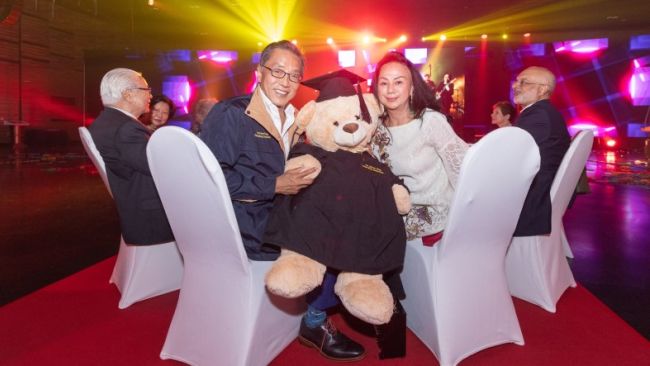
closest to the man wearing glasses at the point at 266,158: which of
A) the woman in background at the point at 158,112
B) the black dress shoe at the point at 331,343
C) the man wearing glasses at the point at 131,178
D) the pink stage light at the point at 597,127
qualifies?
the black dress shoe at the point at 331,343

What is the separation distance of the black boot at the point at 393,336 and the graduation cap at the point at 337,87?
2.85 ft

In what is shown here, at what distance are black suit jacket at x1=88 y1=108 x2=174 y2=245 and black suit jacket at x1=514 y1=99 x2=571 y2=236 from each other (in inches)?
83.8

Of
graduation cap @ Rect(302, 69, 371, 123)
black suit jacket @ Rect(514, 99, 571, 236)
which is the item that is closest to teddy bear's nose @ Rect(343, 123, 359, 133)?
graduation cap @ Rect(302, 69, 371, 123)

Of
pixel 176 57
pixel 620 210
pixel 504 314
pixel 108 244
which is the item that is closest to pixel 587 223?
pixel 620 210

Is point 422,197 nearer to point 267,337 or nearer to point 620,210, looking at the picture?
point 267,337

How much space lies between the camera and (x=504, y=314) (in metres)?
2.08

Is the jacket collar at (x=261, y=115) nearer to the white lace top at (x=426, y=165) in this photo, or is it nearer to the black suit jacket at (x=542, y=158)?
the white lace top at (x=426, y=165)

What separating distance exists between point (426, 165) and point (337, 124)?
0.50 meters

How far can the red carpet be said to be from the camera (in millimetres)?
1994

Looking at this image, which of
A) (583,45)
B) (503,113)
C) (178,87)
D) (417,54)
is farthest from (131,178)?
(583,45)

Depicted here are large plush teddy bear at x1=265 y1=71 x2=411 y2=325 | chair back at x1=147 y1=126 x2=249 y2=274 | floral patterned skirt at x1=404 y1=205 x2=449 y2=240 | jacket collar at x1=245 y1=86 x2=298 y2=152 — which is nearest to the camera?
chair back at x1=147 y1=126 x2=249 y2=274

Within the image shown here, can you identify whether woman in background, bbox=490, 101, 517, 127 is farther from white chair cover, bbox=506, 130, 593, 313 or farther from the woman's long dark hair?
the woman's long dark hair

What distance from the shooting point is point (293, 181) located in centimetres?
182

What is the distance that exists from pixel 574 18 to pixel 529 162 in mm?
12741
